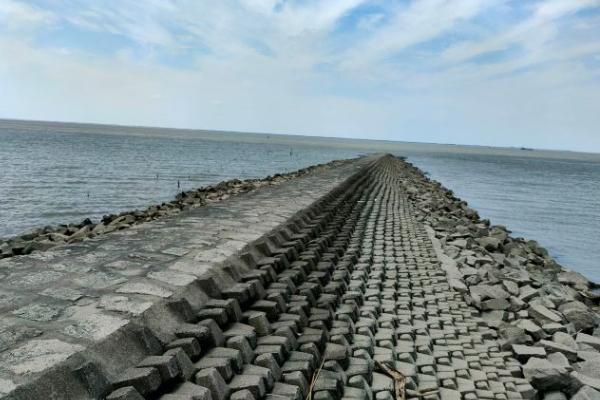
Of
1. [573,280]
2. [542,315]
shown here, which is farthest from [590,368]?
[573,280]

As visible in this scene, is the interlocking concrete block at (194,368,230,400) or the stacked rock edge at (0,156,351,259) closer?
the interlocking concrete block at (194,368,230,400)

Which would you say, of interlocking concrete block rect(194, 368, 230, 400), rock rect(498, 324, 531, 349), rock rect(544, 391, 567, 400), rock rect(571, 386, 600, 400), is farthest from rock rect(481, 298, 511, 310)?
interlocking concrete block rect(194, 368, 230, 400)

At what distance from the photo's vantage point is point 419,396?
12.7 ft

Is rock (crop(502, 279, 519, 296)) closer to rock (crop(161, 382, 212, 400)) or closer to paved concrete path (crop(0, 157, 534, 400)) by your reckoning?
paved concrete path (crop(0, 157, 534, 400))

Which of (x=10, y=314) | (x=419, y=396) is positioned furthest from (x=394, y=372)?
(x=10, y=314)

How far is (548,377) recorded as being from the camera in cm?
434

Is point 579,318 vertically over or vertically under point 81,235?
over

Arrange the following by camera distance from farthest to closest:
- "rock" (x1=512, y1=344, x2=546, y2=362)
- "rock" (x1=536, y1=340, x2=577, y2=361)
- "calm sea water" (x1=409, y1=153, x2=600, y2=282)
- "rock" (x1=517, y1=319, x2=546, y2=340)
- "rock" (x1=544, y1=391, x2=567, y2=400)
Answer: "calm sea water" (x1=409, y1=153, x2=600, y2=282) → "rock" (x1=517, y1=319, x2=546, y2=340) → "rock" (x1=536, y1=340, x2=577, y2=361) → "rock" (x1=512, y1=344, x2=546, y2=362) → "rock" (x1=544, y1=391, x2=567, y2=400)

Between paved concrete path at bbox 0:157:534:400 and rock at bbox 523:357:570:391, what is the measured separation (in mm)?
97

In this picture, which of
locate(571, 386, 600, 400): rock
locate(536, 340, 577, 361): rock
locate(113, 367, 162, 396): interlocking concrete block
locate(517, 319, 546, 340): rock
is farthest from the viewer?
locate(517, 319, 546, 340): rock

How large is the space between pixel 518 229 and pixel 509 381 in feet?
58.9

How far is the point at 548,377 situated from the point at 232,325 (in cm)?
264

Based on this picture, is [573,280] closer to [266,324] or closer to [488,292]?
[488,292]

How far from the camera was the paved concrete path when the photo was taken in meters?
2.79
